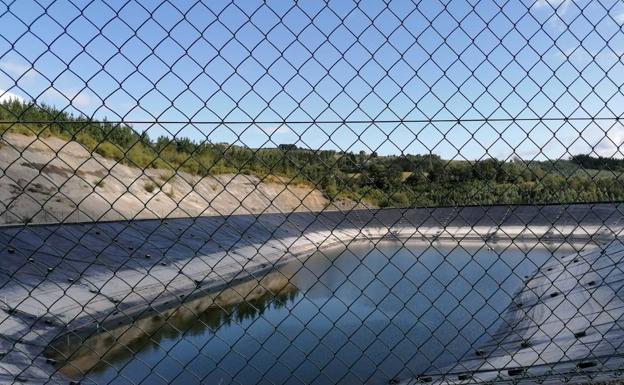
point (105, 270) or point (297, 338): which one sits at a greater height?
point (105, 270)

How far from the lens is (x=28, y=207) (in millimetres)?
9273

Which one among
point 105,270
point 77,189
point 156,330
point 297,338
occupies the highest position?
point 77,189

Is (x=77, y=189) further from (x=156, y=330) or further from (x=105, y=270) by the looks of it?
(x=156, y=330)

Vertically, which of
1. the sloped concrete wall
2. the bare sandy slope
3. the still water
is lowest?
the still water

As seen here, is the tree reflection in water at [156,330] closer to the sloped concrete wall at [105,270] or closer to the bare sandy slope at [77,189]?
the sloped concrete wall at [105,270]

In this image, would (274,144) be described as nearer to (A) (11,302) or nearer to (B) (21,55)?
(B) (21,55)

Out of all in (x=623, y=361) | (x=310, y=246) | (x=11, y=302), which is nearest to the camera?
(x=623, y=361)

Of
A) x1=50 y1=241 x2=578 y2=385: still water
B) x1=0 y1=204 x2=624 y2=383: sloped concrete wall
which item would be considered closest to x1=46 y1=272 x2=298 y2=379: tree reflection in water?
x1=50 y1=241 x2=578 y2=385: still water

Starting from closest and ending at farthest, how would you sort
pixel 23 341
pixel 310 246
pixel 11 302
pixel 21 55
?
1. pixel 21 55
2. pixel 23 341
3. pixel 11 302
4. pixel 310 246

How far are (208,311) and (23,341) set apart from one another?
3562 millimetres

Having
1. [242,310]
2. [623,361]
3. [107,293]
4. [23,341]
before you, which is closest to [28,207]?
[107,293]

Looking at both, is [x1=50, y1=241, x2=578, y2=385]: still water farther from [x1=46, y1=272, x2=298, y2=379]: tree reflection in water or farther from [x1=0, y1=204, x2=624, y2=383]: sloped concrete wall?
[x1=0, y1=204, x2=624, y2=383]: sloped concrete wall

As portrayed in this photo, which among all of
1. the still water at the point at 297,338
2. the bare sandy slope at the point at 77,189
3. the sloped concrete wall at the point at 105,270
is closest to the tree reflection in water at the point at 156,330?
the still water at the point at 297,338

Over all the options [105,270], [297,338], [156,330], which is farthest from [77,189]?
[297,338]
